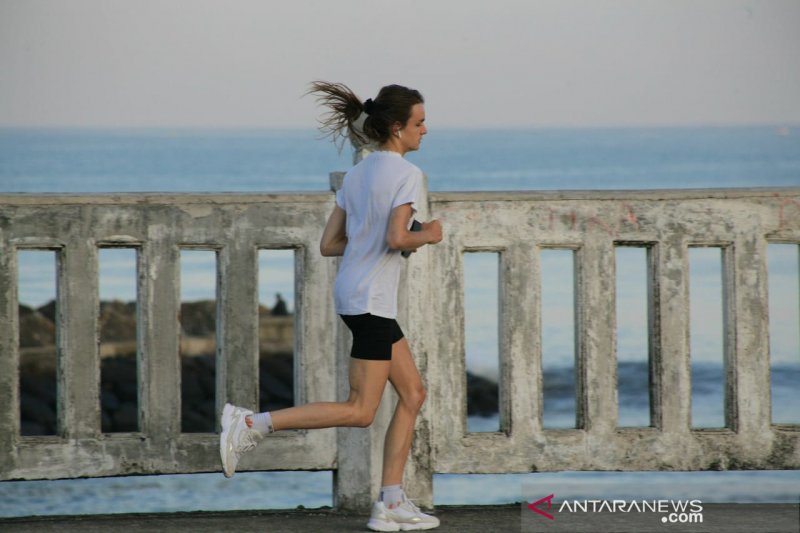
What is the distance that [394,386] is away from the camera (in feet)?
20.4

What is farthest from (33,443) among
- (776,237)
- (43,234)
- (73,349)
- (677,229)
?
(776,237)

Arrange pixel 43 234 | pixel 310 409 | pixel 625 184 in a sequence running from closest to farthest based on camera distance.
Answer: pixel 310 409
pixel 43 234
pixel 625 184

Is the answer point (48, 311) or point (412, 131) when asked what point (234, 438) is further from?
point (48, 311)

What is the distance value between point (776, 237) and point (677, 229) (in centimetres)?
50

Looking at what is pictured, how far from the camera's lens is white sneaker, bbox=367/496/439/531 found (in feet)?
20.4

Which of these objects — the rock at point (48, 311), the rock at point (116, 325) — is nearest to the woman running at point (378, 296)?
the rock at point (116, 325)

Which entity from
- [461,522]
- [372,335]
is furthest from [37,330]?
[372,335]

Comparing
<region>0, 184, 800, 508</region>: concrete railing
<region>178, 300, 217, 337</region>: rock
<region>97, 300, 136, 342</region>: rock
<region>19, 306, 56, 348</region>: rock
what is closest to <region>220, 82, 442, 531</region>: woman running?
<region>0, 184, 800, 508</region>: concrete railing

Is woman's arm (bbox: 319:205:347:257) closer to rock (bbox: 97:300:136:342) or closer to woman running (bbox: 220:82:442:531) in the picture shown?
A: woman running (bbox: 220:82:442:531)

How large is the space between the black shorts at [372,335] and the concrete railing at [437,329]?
0.80 m

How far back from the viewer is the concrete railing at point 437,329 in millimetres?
6777

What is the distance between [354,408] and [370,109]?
4.11 feet

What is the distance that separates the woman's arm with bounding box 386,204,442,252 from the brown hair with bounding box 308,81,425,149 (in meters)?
0.38

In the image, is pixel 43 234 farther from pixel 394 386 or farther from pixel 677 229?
pixel 677 229
